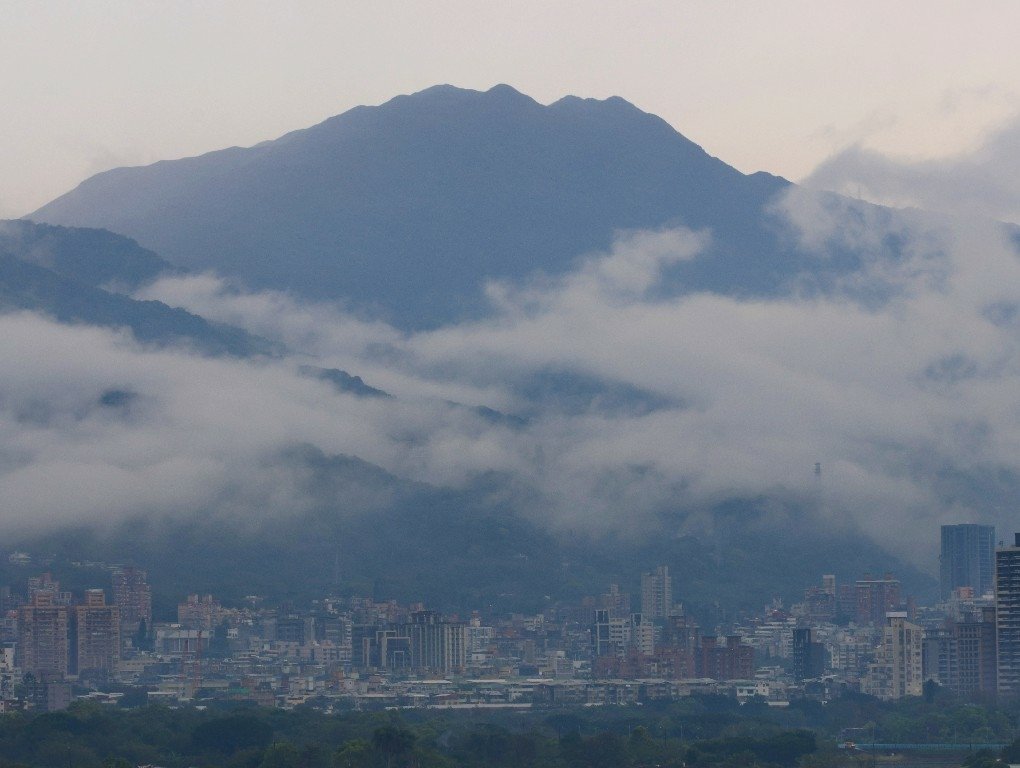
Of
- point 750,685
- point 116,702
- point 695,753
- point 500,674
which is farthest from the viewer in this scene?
point 500,674

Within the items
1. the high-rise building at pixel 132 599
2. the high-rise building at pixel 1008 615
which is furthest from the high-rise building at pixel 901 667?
the high-rise building at pixel 132 599

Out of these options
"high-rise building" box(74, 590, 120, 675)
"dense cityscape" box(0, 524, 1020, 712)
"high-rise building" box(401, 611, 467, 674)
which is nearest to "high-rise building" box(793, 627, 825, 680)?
"dense cityscape" box(0, 524, 1020, 712)

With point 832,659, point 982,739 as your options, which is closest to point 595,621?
point 832,659

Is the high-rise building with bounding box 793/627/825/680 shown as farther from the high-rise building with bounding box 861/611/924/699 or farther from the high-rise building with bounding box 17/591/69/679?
the high-rise building with bounding box 17/591/69/679

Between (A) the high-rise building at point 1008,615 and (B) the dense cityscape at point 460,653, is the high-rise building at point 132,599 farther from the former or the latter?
(A) the high-rise building at point 1008,615

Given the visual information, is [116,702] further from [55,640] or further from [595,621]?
[595,621]
